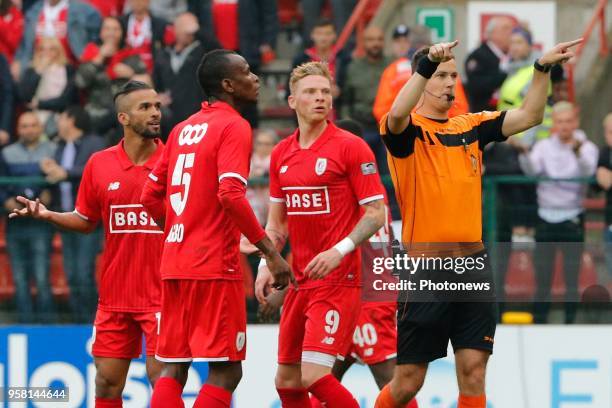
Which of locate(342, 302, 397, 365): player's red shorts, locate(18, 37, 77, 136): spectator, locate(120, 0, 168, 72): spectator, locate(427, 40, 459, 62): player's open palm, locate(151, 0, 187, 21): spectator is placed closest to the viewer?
locate(427, 40, 459, 62): player's open palm

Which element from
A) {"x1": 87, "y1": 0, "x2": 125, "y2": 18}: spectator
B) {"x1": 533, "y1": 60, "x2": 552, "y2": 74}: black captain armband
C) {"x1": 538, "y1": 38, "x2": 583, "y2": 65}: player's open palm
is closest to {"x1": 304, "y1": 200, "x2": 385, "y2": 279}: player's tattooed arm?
{"x1": 533, "y1": 60, "x2": 552, "y2": 74}: black captain armband

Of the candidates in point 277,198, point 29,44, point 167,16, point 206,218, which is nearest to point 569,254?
point 277,198

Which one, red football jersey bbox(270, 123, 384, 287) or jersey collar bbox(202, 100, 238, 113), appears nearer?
jersey collar bbox(202, 100, 238, 113)

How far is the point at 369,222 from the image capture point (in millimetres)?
9219

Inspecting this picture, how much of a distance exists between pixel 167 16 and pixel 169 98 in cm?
149

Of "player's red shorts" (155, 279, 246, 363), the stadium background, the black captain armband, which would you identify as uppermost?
the black captain armband

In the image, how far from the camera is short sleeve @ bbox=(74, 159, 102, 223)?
1025 cm

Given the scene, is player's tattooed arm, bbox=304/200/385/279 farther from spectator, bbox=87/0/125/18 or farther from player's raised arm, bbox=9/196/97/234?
spectator, bbox=87/0/125/18

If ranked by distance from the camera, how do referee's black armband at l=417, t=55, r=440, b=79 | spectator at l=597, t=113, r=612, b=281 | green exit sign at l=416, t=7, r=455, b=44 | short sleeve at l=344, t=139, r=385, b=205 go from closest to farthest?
referee's black armband at l=417, t=55, r=440, b=79
short sleeve at l=344, t=139, r=385, b=205
spectator at l=597, t=113, r=612, b=281
green exit sign at l=416, t=7, r=455, b=44

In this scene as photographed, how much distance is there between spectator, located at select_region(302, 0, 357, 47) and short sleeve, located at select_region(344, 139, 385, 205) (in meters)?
6.52

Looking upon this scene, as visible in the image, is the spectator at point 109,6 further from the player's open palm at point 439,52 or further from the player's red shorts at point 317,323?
the player's open palm at point 439,52

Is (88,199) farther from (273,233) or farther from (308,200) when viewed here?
(308,200)

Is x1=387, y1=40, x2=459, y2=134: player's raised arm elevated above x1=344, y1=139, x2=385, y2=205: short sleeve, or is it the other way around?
x1=387, y1=40, x2=459, y2=134: player's raised arm

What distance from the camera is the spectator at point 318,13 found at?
1611cm
